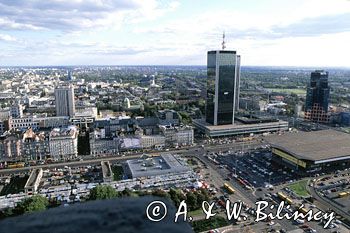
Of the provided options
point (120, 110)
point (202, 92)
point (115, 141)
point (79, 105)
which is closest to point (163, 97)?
point (202, 92)

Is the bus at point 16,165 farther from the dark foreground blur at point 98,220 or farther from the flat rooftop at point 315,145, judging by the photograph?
the flat rooftop at point 315,145

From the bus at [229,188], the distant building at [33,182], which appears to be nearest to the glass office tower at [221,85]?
the bus at [229,188]

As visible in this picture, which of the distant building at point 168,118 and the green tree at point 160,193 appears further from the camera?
the distant building at point 168,118

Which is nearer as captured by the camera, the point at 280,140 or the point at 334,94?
the point at 280,140

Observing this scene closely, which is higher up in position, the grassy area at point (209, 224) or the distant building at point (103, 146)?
the distant building at point (103, 146)

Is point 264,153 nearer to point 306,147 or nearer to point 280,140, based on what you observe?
point 280,140

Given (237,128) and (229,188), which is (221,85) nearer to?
(237,128)

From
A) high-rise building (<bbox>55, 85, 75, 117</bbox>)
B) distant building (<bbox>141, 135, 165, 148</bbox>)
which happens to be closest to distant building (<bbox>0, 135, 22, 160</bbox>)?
distant building (<bbox>141, 135, 165, 148</bbox>)
